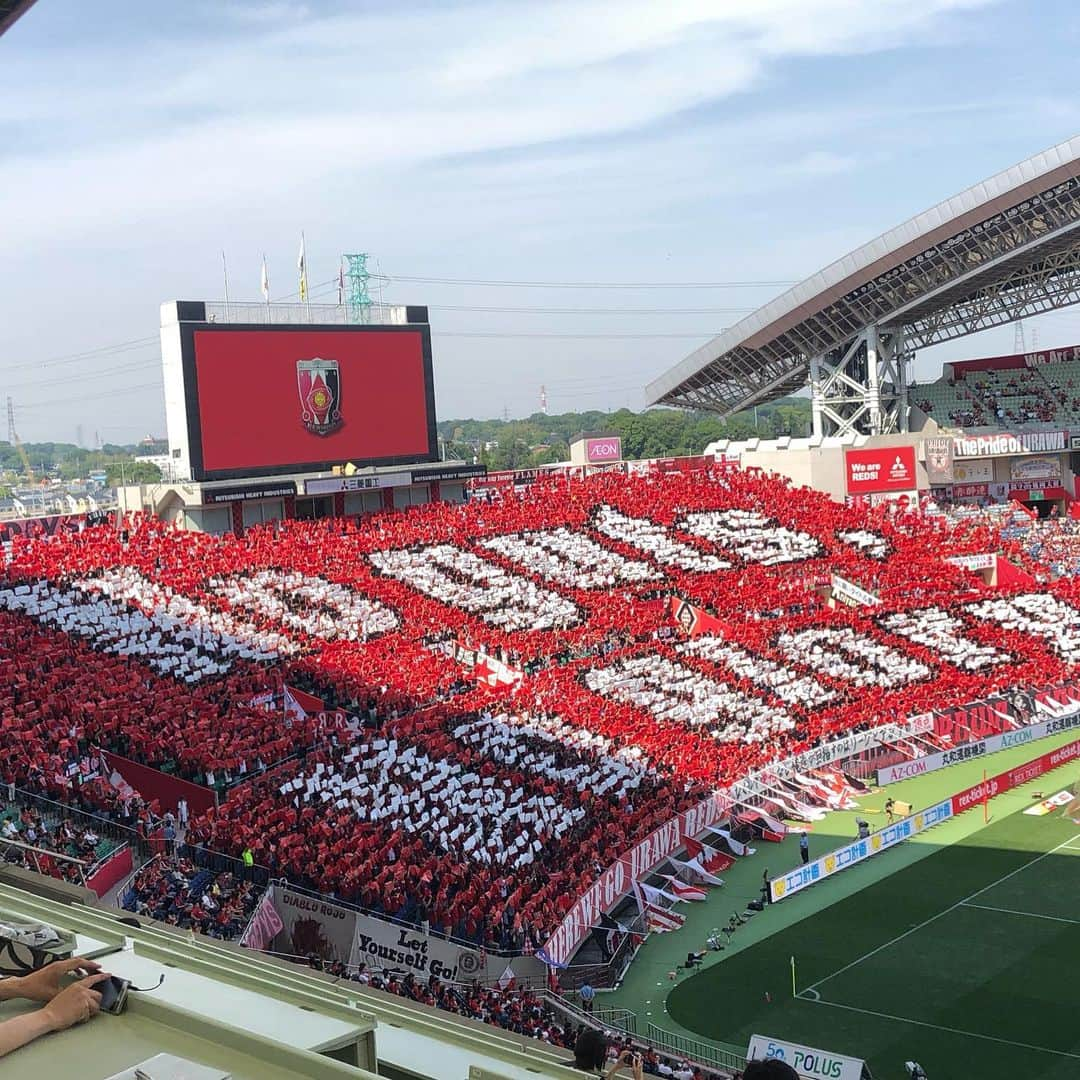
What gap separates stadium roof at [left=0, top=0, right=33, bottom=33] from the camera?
9055 millimetres

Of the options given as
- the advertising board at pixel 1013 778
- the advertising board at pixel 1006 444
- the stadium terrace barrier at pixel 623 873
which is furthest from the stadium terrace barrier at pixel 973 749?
the advertising board at pixel 1006 444

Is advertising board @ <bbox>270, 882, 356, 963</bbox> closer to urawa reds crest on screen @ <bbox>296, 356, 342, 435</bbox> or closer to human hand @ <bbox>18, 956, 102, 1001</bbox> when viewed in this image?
human hand @ <bbox>18, 956, 102, 1001</bbox>

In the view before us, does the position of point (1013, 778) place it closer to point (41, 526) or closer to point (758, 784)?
point (758, 784)

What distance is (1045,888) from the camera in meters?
24.9

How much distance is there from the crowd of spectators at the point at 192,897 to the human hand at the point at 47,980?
14578 mm

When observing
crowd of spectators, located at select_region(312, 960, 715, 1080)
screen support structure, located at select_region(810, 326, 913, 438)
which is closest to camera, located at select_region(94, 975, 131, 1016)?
crowd of spectators, located at select_region(312, 960, 715, 1080)

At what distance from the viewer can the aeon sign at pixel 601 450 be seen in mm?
55625

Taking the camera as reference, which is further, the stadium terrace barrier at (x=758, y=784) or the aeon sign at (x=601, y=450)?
the aeon sign at (x=601, y=450)

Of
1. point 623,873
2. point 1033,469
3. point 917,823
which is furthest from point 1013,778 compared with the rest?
point 1033,469

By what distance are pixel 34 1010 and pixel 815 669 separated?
3433 cm

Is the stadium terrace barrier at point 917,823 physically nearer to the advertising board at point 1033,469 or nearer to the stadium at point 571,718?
the stadium at point 571,718

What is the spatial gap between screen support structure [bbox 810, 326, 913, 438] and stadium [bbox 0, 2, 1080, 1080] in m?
0.18

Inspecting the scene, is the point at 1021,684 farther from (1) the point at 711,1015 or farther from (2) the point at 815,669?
(1) the point at 711,1015

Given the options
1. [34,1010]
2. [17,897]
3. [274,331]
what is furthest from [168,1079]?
[274,331]
